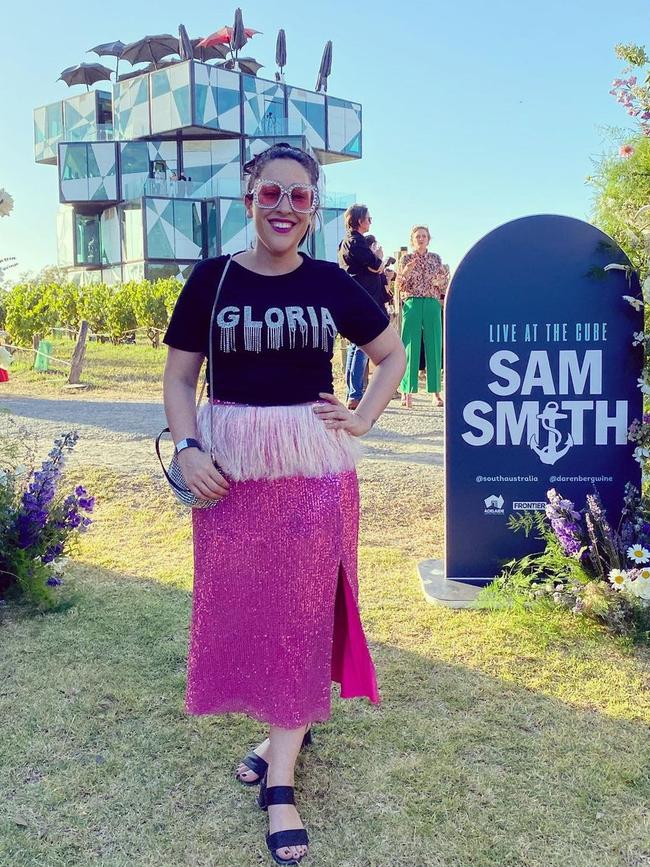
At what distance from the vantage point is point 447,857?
79.2 inches

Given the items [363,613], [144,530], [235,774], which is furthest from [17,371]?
[235,774]

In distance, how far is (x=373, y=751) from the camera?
2.50m

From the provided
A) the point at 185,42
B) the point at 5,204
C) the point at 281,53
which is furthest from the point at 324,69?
the point at 5,204

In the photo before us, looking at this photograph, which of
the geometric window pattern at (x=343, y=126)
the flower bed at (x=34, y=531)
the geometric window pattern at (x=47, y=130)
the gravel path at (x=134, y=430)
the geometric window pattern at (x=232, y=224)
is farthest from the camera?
the geometric window pattern at (x=47, y=130)

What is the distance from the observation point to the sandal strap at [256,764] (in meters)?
2.37

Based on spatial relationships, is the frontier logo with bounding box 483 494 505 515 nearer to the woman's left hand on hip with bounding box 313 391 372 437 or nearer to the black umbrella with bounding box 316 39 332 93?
the woman's left hand on hip with bounding box 313 391 372 437

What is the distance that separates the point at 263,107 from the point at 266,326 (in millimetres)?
37765

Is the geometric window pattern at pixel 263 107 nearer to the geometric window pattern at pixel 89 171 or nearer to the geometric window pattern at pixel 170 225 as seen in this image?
the geometric window pattern at pixel 170 225

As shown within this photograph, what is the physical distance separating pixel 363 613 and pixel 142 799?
1513 millimetres

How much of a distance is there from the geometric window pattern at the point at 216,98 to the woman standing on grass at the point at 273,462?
35.0 meters

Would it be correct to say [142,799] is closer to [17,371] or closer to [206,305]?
[206,305]

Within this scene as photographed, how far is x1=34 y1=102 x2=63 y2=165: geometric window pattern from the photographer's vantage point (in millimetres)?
41844

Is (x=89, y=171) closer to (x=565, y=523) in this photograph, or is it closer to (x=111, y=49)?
(x=111, y=49)

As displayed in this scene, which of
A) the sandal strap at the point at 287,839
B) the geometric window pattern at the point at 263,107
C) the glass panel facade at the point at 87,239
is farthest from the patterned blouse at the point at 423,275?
the glass panel facade at the point at 87,239
